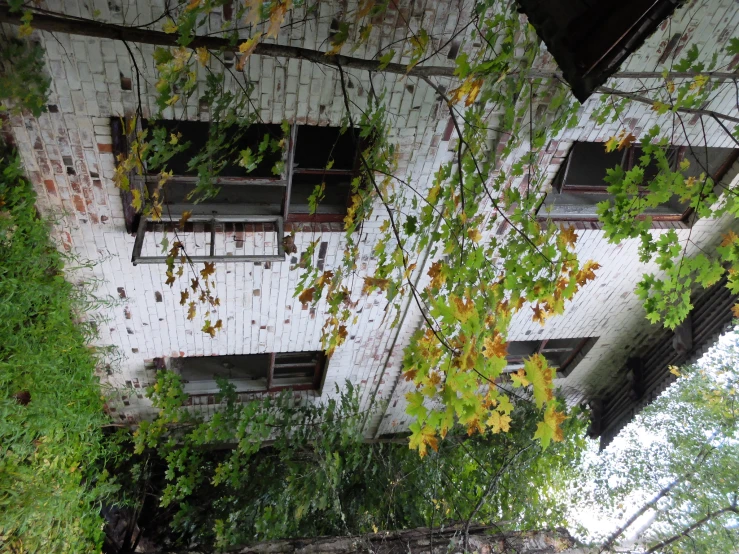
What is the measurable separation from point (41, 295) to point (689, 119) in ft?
20.4

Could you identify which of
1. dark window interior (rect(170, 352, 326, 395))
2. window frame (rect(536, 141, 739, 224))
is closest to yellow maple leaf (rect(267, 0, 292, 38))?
window frame (rect(536, 141, 739, 224))

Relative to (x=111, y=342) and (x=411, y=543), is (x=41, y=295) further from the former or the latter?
(x=411, y=543)

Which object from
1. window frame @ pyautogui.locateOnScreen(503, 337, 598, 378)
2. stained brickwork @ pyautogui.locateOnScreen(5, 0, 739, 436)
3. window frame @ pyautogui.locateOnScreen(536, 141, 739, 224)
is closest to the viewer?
stained brickwork @ pyautogui.locateOnScreen(5, 0, 739, 436)

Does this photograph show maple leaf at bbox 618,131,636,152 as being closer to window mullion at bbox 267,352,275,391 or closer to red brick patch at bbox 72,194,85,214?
window mullion at bbox 267,352,275,391

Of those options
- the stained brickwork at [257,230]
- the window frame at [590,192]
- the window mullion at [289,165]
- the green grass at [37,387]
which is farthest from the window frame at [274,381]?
the window frame at [590,192]

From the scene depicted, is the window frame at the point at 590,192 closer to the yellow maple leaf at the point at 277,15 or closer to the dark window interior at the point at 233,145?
the dark window interior at the point at 233,145

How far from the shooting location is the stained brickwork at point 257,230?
417 cm

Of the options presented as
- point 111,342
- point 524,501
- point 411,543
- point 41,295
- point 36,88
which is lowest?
point 524,501

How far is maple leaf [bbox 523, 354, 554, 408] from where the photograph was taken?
10.6 ft

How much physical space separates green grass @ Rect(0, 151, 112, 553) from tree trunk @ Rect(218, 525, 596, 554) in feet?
5.09

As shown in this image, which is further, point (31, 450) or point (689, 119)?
point (689, 119)

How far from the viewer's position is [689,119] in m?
5.57

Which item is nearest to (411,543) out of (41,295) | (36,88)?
(41,295)

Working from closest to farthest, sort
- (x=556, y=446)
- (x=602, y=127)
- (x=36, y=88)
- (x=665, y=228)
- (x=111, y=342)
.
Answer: (x=36, y=88), (x=602, y=127), (x=111, y=342), (x=665, y=228), (x=556, y=446)
